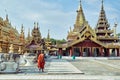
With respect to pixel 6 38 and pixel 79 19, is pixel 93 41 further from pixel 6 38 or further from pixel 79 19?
pixel 6 38

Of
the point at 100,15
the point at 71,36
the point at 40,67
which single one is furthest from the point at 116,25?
the point at 40,67

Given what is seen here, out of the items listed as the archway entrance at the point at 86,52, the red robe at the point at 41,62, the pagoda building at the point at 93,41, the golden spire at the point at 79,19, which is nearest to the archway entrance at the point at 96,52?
the pagoda building at the point at 93,41

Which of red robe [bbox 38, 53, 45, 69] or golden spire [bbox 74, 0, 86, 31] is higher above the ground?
golden spire [bbox 74, 0, 86, 31]

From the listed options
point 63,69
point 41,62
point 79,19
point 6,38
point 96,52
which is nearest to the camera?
point 41,62

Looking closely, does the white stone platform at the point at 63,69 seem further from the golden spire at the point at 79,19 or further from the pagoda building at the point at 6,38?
the golden spire at the point at 79,19

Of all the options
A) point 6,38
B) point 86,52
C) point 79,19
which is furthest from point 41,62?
point 79,19

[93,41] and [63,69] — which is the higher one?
[93,41]

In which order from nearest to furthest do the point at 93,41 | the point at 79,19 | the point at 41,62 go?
the point at 41,62 → the point at 93,41 → the point at 79,19

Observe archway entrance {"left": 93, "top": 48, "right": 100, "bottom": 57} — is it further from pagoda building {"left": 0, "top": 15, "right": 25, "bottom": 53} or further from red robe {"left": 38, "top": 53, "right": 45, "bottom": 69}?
red robe {"left": 38, "top": 53, "right": 45, "bottom": 69}

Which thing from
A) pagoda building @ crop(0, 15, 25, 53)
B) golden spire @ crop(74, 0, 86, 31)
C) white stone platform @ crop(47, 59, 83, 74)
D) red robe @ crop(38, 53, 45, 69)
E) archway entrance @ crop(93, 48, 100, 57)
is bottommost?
white stone platform @ crop(47, 59, 83, 74)

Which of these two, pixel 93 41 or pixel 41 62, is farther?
pixel 93 41

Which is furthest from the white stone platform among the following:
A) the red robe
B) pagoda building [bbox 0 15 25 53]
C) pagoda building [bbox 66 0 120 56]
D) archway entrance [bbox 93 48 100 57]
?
archway entrance [bbox 93 48 100 57]

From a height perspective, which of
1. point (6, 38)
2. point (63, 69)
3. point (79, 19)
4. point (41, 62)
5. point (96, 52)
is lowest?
point (63, 69)

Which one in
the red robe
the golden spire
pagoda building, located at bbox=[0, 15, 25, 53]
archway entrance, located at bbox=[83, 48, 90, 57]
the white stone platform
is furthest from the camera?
the golden spire
